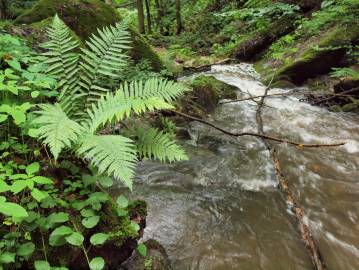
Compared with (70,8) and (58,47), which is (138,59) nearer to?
(70,8)

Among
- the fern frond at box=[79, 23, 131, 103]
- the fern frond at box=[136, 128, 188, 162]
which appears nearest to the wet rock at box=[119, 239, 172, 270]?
the fern frond at box=[136, 128, 188, 162]

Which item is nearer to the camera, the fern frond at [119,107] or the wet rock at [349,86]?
the fern frond at [119,107]

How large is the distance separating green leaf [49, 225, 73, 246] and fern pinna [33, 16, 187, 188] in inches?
16.2

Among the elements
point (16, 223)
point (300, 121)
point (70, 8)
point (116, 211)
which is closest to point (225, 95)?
point (300, 121)

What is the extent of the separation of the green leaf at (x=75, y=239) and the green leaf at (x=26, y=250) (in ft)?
0.66

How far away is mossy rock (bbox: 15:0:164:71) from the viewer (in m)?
6.07

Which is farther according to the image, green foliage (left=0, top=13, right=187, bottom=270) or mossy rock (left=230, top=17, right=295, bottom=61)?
mossy rock (left=230, top=17, right=295, bottom=61)

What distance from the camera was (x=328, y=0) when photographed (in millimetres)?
10148

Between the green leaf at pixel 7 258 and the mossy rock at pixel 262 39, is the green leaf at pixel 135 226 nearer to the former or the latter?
the green leaf at pixel 7 258

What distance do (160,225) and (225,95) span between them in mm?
4978

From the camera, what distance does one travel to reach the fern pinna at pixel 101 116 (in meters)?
2.23

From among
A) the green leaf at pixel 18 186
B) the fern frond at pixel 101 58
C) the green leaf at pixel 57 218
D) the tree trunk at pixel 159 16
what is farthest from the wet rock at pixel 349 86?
the tree trunk at pixel 159 16

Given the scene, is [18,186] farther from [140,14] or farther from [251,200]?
[140,14]

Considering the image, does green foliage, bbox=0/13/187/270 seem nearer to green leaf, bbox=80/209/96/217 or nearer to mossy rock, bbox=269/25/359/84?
green leaf, bbox=80/209/96/217
